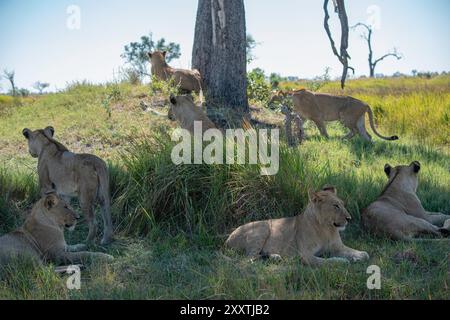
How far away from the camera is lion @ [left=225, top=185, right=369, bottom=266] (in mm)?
6027

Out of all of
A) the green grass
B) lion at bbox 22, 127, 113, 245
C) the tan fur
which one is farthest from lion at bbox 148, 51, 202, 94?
lion at bbox 22, 127, 113, 245

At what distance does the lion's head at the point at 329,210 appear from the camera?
19.6 feet

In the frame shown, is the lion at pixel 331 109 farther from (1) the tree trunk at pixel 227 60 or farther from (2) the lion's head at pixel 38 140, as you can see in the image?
(2) the lion's head at pixel 38 140

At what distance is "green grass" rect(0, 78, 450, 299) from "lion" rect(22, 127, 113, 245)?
338 millimetres

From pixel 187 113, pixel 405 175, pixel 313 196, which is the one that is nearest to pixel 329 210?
pixel 313 196

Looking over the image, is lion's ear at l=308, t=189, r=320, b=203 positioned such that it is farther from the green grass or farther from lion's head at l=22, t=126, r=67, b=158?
lion's head at l=22, t=126, r=67, b=158

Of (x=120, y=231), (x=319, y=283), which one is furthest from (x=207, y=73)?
(x=319, y=283)

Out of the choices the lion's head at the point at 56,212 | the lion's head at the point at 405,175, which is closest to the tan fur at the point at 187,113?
the lion's head at the point at 405,175

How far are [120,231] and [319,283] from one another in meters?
2.74

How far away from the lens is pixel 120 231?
7.17m

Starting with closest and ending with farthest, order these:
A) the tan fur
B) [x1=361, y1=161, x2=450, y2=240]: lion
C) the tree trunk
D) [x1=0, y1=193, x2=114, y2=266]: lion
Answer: [x1=0, y1=193, x2=114, y2=266]: lion, [x1=361, y1=161, x2=450, y2=240]: lion, the tan fur, the tree trunk

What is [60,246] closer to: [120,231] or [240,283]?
[120,231]

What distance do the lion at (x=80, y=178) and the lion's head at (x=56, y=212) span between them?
15.2 inches

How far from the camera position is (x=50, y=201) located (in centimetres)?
637
